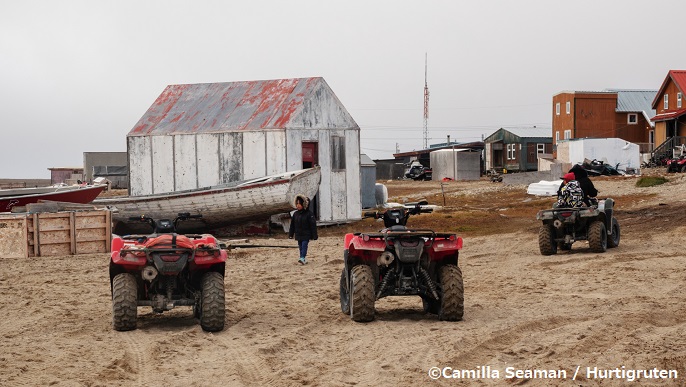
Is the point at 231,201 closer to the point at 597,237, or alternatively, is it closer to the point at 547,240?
the point at 547,240

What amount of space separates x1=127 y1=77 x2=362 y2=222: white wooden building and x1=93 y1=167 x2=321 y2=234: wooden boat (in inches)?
59.5

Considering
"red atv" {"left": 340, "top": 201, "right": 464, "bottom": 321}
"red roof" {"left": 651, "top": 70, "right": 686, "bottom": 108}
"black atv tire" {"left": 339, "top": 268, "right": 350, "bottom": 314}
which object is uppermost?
"red roof" {"left": 651, "top": 70, "right": 686, "bottom": 108}

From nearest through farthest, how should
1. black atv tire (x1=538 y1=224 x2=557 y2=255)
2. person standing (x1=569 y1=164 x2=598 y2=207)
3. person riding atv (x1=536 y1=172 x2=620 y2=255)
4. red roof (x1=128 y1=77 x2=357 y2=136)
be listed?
person riding atv (x1=536 y1=172 x2=620 y2=255), black atv tire (x1=538 y1=224 x2=557 y2=255), person standing (x1=569 y1=164 x2=598 y2=207), red roof (x1=128 y1=77 x2=357 y2=136)

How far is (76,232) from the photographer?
21.2 metres

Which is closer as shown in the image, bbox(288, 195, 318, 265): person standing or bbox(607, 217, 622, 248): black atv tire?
bbox(288, 195, 318, 265): person standing

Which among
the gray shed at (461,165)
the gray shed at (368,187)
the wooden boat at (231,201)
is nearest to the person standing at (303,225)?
the wooden boat at (231,201)

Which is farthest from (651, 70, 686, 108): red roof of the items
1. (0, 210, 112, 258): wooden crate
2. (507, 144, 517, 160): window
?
(0, 210, 112, 258): wooden crate

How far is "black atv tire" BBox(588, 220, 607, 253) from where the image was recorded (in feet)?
59.0

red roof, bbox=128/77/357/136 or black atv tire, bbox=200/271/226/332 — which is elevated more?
red roof, bbox=128/77/357/136

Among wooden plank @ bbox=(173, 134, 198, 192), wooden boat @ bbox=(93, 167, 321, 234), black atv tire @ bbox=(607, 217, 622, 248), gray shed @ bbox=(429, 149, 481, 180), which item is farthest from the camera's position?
gray shed @ bbox=(429, 149, 481, 180)

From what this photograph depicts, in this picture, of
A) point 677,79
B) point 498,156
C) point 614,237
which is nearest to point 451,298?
point 614,237

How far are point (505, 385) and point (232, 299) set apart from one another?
657 centimetres

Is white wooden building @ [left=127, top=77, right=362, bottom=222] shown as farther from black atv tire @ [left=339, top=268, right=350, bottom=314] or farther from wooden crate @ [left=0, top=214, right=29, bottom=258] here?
black atv tire @ [left=339, top=268, right=350, bottom=314]

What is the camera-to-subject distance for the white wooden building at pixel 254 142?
27.0 metres
